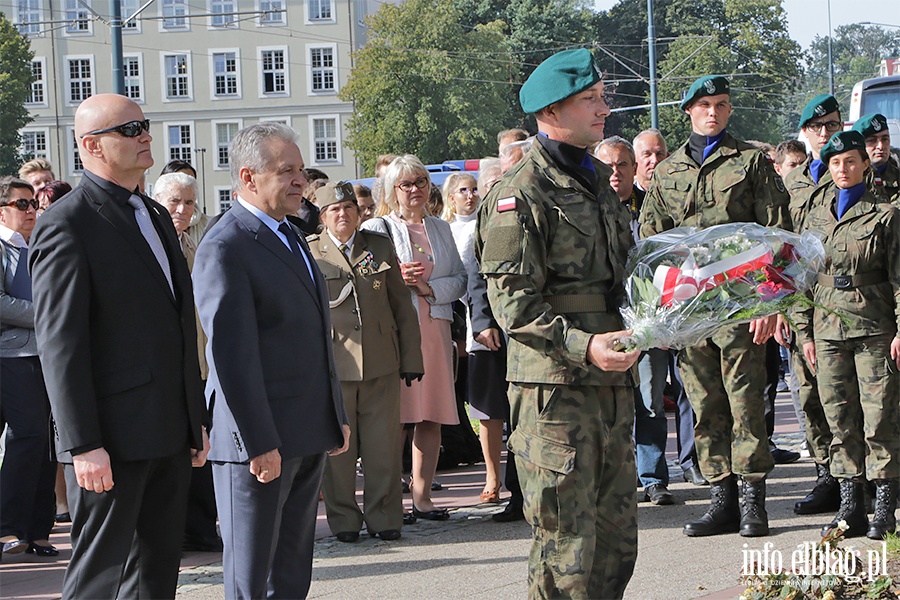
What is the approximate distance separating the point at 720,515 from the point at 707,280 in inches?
114

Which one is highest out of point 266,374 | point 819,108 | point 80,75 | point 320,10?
point 320,10

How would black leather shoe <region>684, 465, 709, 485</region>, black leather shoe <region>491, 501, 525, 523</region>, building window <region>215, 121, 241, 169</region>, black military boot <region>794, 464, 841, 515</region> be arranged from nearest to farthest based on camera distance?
1. black military boot <region>794, 464, 841, 515</region>
2. black leather shoe <region>491, 501, 525, 523</region>
3. black leather shoe <region>684, 465, 709, 485</region>
4. building window <region>215, 121, 241, 169</region>

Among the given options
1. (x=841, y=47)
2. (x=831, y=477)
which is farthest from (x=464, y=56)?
(x=841, y=47)

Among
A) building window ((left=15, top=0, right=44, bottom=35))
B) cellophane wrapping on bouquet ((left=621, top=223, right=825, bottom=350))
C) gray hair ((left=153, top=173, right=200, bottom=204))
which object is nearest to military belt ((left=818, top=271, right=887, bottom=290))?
cellophane wrapping on bouquet ((left=621, top=223, right=825, bottom=350))

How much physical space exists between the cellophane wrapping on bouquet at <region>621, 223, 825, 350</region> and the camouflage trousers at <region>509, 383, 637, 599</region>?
1.19ft

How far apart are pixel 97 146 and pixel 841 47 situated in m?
164

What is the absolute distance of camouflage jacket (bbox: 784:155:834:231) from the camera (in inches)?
276

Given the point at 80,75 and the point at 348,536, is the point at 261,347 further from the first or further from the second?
the point at 80,75

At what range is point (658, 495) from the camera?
24.9 ft


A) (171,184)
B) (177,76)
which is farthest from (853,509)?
(177,76)

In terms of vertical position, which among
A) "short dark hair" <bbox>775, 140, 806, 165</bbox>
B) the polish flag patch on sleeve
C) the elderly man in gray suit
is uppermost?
"short dark hair" <bbox>775, 140, 806, 165</bbox>

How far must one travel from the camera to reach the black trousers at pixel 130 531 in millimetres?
3951

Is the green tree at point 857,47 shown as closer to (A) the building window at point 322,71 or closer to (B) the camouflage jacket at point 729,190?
(A) the building window at point 322,71

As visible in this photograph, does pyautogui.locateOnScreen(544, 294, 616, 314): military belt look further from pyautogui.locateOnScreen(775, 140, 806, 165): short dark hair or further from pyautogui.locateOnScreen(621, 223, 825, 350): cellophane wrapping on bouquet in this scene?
pyautogui.locateOnScreen(775, 140, 806, 165): short dark hair
